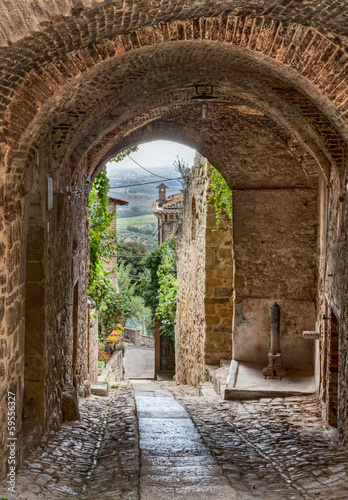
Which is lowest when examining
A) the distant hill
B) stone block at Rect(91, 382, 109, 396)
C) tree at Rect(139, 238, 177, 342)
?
stone block at Rect(91, 382, 109, 396)

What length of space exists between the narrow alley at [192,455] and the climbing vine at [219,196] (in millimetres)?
3847

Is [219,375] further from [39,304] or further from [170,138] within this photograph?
[39,304]

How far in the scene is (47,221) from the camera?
570 centimetres

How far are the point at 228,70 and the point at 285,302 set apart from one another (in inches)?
203

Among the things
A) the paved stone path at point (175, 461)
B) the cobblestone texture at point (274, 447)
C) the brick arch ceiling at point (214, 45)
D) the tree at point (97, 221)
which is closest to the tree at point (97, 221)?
the tree at point (97, 221)

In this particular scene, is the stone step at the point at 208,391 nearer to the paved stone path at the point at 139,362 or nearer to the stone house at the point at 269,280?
the stone house at the point at 269,280

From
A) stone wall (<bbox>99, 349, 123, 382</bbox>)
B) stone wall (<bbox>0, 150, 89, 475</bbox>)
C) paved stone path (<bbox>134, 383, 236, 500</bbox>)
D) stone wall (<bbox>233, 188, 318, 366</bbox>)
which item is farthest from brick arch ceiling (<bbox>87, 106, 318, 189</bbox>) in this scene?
stone wall (<bbox>99, 349, 123, 382</bbox>)

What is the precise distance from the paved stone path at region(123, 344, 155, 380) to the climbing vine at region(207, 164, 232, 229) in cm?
1267

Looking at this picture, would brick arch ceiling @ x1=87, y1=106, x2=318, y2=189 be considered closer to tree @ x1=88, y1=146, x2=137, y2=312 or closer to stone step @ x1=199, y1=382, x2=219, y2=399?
tree @ x1=88, y1=146, x2=137, y2=312

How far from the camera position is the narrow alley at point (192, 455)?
4254 millimetres

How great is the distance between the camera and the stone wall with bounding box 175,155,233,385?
1130cm

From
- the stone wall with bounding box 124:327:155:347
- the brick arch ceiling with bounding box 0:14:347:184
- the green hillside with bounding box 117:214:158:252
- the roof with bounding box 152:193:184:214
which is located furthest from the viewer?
the green hillside with bounding box 117:214:158:252

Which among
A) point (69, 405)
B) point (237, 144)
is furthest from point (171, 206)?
point (69, 405)

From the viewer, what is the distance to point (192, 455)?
18.2ft
